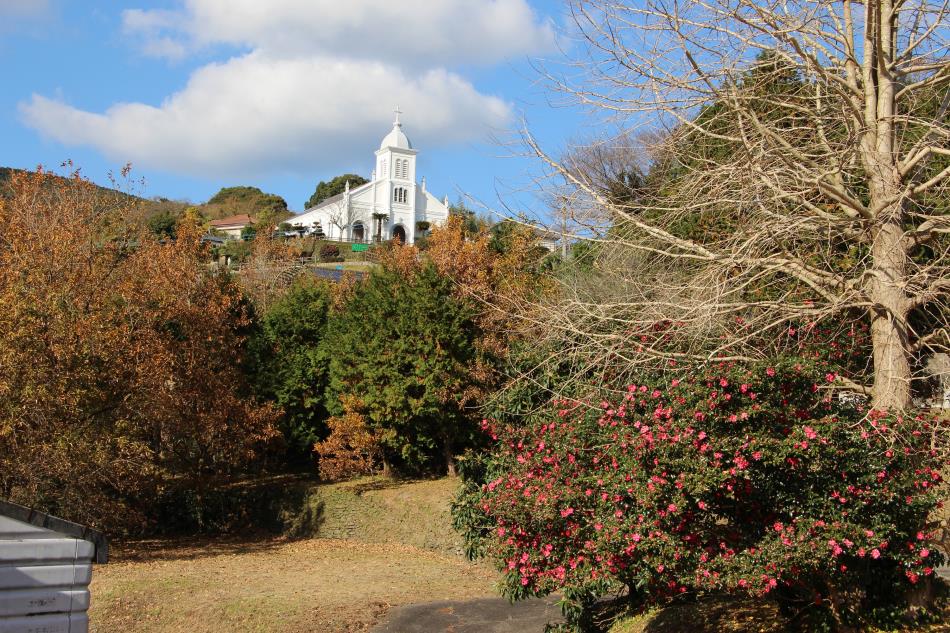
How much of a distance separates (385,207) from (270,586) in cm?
6255

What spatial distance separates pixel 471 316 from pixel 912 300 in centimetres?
1216

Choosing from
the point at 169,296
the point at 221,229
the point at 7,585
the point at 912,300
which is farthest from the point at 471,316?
the point at 221,229

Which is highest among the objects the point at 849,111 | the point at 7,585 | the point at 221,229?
the point at 221,229

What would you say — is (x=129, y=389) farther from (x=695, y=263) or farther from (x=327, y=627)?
(x=695, y=263)

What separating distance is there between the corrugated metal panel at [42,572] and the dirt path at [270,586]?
5186 millimetres

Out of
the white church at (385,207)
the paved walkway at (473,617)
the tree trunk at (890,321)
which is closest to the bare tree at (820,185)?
the tree trunk at (890,321)

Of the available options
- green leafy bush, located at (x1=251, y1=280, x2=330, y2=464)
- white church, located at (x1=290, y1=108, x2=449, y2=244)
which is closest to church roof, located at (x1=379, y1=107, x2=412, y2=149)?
white church, located at (x1=290, y1=108, x2=449, y2=244)

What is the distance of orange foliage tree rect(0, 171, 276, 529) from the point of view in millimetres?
15320

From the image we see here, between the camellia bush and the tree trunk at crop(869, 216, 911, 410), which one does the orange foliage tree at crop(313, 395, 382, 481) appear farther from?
the tree trunk at crop(869, 216, 911, 410)

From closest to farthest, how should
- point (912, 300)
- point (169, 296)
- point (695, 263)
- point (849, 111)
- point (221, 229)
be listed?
point (912, 300) → point (849, 111) → point (695, 263) → point (169, 296) → point (221, 229)

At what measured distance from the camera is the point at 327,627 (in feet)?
35.8

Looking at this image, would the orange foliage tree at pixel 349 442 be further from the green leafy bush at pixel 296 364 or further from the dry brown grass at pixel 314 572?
the green leafy bush at pixel 296 364

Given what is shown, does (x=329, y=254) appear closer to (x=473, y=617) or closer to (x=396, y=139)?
(x=396, y=139)

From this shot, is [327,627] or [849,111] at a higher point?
[849,111]
